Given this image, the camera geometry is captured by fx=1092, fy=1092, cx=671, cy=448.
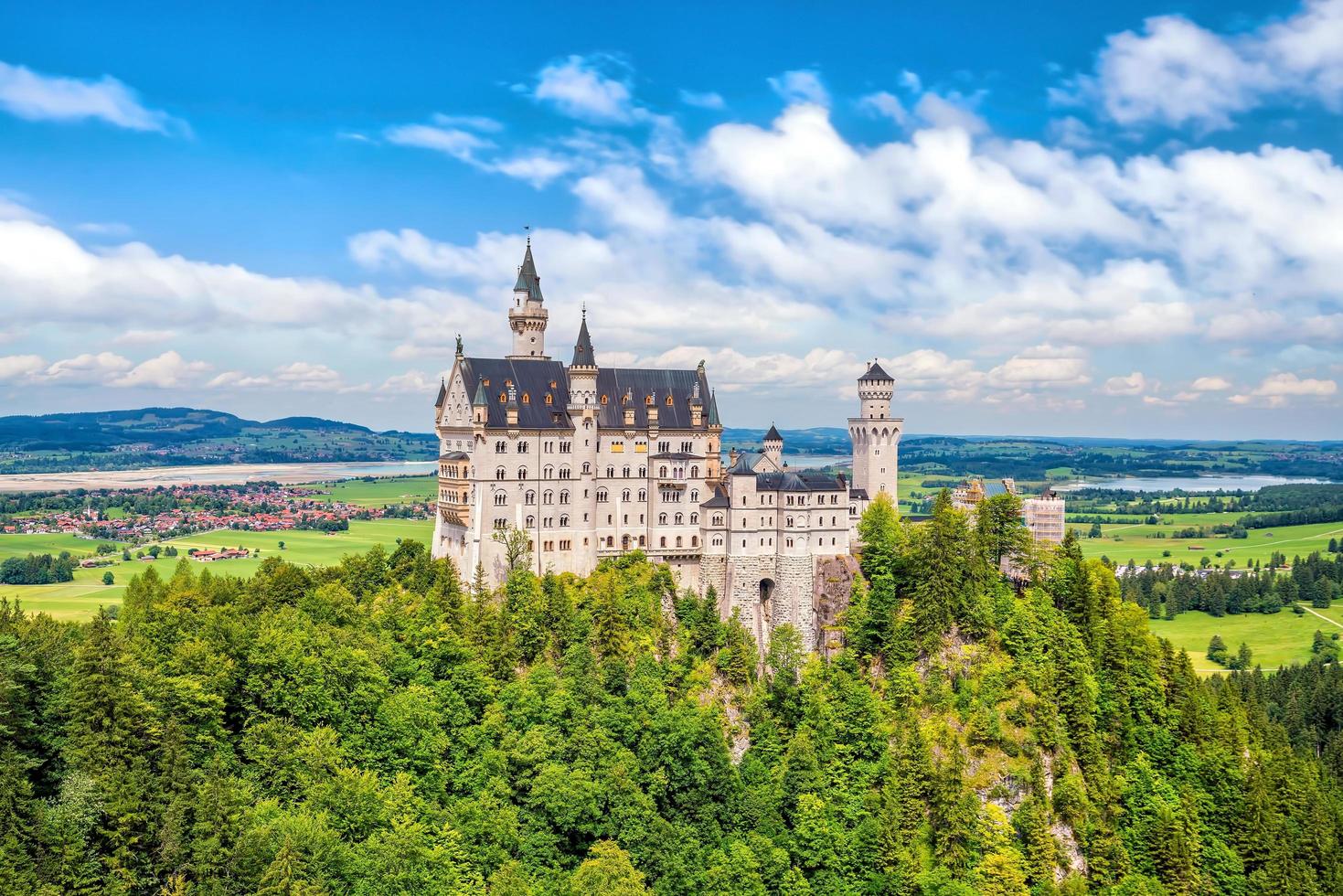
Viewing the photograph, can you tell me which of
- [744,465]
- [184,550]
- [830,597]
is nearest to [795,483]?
[744,465]

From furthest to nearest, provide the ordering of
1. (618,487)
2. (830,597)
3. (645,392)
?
(645,392), (618,487), (830,597)

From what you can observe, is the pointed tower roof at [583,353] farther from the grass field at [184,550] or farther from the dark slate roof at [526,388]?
the grass field at [184,550]

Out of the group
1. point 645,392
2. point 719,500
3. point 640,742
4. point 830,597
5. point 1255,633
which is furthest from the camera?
point 1255,633

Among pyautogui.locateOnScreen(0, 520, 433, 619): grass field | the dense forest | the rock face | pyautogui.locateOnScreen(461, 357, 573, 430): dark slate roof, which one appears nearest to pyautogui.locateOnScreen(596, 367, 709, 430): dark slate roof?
pyautogui.locateOnScreen(461, 357, 573, 430): dark slate roof

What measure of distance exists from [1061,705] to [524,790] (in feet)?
120

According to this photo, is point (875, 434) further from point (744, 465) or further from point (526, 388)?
point (526, 388)

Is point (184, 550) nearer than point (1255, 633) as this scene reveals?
No

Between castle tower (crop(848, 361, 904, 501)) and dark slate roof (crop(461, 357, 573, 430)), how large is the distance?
85.5ft

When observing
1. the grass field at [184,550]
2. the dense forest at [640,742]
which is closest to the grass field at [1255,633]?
the dense forest at [640,742]

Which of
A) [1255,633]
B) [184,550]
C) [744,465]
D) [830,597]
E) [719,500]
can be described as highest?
[744,465]

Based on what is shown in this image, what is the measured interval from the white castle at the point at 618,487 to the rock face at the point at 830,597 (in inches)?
6.5

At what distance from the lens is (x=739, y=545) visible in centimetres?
8450

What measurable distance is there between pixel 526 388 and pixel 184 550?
9129 centimetres

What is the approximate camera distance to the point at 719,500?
85688 millimetres
